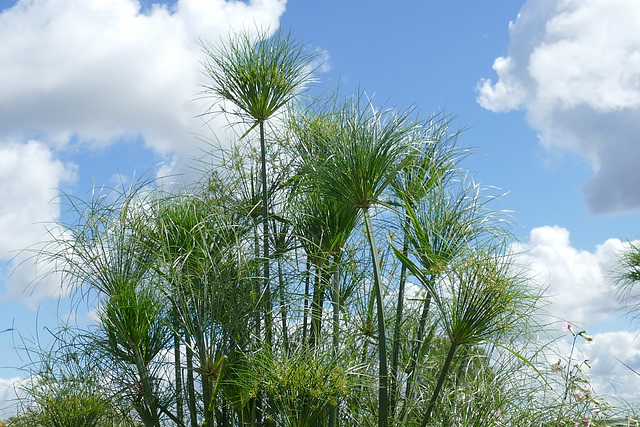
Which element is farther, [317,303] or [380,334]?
[317,303]

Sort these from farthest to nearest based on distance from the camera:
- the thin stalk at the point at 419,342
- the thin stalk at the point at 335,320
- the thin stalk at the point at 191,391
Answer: the thin stalk at the point at 191,391, the thin stalk at the point at 419,342, the thin stalk at the point at 335,320

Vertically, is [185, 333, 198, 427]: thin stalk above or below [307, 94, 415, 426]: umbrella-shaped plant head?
below

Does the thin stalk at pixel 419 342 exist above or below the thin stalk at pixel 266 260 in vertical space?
below

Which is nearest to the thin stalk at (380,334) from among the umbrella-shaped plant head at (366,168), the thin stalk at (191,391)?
the umbrella-shaped plant head at (366,168)

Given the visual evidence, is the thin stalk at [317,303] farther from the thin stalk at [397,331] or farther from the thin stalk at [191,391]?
the thin stalk at [191,391]

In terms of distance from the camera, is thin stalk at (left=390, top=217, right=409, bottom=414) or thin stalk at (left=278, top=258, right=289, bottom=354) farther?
thin stalk at (left=278, top=258, right=289, bottom=354)

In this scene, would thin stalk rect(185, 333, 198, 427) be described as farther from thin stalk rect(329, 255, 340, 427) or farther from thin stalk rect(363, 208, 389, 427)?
thin stalk rect(363, 208, 389, 427)

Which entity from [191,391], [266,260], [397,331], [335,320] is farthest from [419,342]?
[191,391]

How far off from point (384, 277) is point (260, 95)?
1.74m

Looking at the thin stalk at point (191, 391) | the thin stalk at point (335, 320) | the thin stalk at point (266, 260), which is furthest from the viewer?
the thin stalk at point (191, 391)

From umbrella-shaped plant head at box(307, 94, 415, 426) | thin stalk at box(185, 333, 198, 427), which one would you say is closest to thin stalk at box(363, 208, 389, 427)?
umbrella-shaped plant head at box(307, 94, 415, 426)

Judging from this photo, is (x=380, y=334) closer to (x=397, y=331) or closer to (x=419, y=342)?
(x=397, y=331)

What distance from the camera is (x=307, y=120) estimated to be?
5348 mm

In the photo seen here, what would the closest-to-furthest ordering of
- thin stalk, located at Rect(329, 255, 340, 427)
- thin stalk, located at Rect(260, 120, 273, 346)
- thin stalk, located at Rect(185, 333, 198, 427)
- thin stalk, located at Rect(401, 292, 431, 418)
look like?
thin stalk, located at Rect(329, 255, 340, 427) → thin stalk, located at Rect(401, 292, 431, 418) → thin stalk, located at Rect(260, 120, 273, 346) → thin stalk, located at Rect(185, 333, 198, 427)
